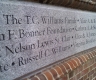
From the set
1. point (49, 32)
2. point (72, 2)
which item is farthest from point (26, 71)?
point (72, 2)

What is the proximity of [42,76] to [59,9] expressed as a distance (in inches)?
31.8

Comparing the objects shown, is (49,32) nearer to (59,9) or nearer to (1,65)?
(59,9)

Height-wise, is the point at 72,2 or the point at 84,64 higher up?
the point at 72,2

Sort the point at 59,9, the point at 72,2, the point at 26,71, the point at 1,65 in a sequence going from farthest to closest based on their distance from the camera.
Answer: the point at 72,2 → the point at 59,9 → the point at 26,71 → the point at 1,65

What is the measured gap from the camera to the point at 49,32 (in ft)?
5.62

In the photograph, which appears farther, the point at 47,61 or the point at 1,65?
the point at 47,61

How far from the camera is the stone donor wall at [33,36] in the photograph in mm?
1277

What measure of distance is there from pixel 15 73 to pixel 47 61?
0.44m

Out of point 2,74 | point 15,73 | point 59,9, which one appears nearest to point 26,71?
point 15,73

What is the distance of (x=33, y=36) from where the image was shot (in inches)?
59.5

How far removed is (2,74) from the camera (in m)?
1.28

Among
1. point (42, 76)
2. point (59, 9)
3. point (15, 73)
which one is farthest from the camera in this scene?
point (59, 9)

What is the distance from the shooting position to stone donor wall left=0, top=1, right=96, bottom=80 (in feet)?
4.19

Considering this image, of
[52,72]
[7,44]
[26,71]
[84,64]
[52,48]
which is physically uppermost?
[7,44]
